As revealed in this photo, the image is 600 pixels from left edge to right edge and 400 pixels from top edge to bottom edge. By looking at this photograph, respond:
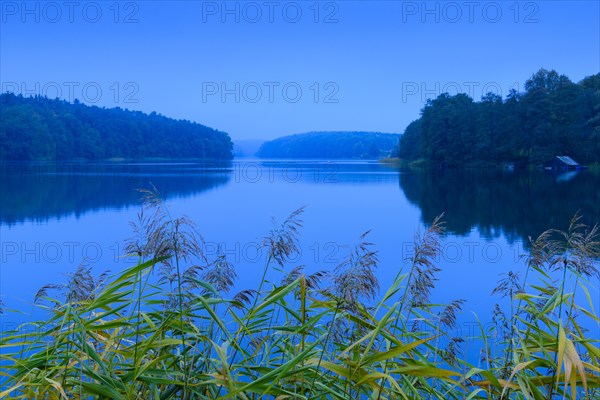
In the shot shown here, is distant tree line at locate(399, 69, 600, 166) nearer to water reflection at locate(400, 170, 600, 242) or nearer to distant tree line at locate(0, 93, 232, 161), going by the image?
water reflection at locate(400, 170, 600, 242)

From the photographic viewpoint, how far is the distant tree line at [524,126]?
2525 inches

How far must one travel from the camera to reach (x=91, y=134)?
419ft

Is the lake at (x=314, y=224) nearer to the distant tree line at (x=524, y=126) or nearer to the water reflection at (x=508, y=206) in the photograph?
the water reflection at (x=508, y=206)

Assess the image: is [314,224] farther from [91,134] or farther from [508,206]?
[91,134]

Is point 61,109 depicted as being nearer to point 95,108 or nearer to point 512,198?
point 95,108

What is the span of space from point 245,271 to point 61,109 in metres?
140

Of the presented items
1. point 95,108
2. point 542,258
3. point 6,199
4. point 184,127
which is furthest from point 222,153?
point 542,258

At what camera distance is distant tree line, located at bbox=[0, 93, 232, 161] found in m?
108

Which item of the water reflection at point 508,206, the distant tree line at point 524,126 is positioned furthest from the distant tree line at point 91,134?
the water reflection at point 508,206

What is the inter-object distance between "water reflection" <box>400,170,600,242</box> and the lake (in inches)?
2.2

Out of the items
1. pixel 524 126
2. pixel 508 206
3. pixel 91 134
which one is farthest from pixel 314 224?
pixel 91 134

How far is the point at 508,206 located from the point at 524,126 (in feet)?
132

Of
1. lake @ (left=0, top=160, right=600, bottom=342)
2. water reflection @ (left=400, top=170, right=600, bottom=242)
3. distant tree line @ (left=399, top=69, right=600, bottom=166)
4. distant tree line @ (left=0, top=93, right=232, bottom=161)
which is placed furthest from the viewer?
distant tree line @ (left=0, top=93, right=232, bottom=161)

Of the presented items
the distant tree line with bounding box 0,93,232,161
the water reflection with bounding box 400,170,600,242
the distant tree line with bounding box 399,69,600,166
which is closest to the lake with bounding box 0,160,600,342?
the water reflection with bounding box 400,170,600,242
